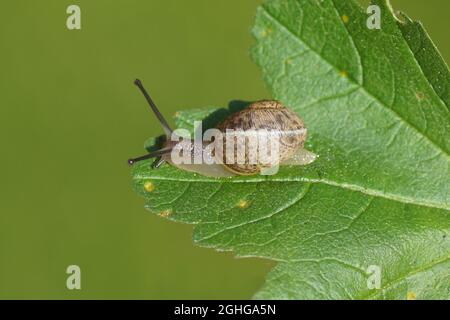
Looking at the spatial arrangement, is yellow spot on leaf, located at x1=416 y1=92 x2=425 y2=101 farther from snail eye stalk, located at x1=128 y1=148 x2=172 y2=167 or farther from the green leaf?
snail eye stalk, located at x1=128 y1=148 x2=172 y2=167

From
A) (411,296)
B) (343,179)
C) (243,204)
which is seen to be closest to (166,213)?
(243,204)

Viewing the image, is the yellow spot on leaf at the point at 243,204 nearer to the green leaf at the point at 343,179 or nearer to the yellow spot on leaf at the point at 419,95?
the green leaf at the point at 343,179

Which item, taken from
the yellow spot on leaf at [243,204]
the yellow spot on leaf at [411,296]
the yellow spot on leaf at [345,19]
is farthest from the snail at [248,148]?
the yellow spot on leaf at [411,296]

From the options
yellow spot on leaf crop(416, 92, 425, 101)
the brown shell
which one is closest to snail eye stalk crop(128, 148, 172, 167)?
the brown shell

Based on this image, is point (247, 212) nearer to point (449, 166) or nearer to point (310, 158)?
point (310, 158)

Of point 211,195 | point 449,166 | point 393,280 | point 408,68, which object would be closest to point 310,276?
point 393,280
